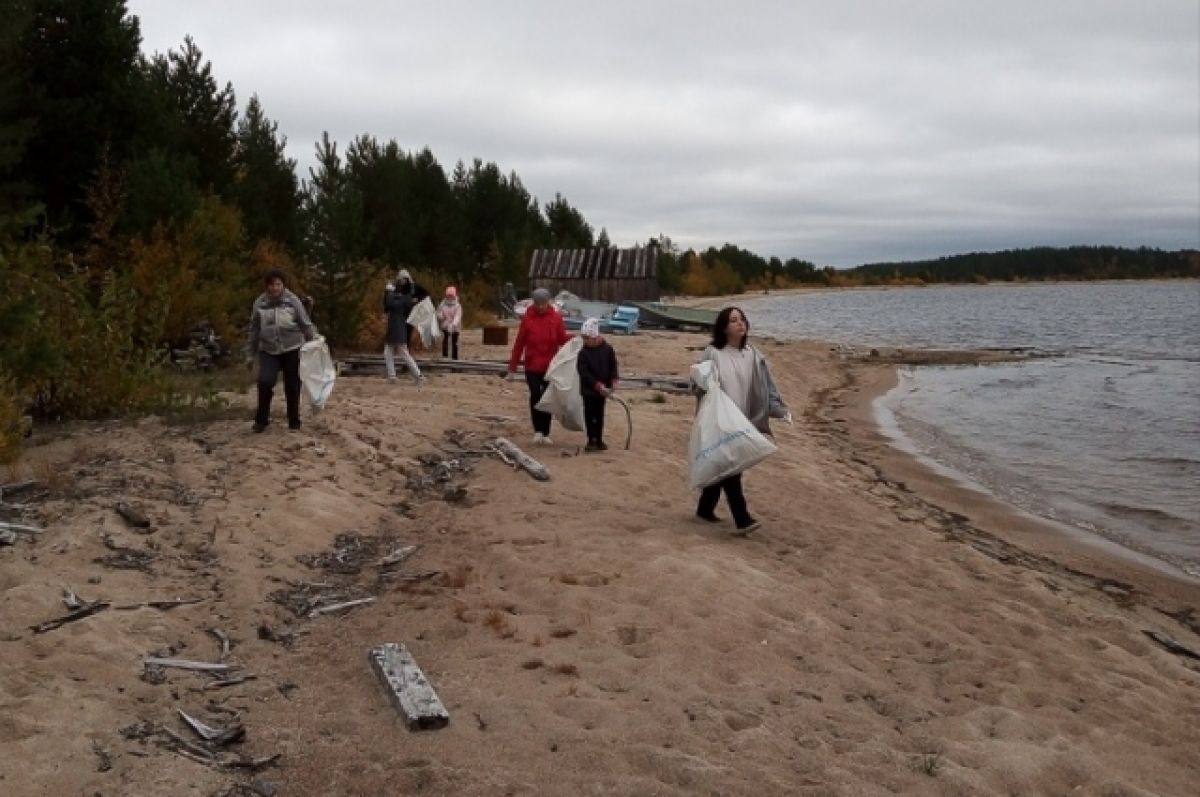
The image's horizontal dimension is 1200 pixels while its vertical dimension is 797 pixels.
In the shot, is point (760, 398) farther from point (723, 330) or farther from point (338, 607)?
point (338, 607)

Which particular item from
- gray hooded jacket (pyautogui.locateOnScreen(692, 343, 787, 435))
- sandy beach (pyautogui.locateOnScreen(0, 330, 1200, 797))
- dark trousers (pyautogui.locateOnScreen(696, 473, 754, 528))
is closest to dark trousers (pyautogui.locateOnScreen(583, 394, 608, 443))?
sandy beach (pyautogui.locateOnScreen(0, 330, 1200, 797))

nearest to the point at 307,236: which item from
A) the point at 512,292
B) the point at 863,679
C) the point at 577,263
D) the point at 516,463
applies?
the point at 516,463

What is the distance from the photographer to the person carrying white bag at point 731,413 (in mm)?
7719

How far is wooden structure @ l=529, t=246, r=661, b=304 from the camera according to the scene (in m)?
42.5

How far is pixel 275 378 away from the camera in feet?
33.0

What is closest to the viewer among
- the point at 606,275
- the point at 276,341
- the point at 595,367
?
the point at 276,341

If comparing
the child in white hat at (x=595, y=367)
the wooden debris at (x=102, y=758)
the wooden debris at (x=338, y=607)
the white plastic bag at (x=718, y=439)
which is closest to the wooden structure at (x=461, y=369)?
the child in white hat at (x=595, y=367)

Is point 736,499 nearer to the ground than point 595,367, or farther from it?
nearer to the ground

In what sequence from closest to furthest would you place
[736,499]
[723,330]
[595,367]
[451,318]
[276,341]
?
[723,330] < [736,499] < [276,341] < [595,367] < [451,318]

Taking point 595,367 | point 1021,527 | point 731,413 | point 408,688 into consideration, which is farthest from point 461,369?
point 408,688

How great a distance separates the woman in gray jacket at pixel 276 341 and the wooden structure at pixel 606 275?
3245 centimetres

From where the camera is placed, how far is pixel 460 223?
145 ft

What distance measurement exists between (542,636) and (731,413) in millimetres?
2742

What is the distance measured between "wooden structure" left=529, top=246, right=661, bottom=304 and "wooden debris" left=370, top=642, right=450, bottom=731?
3751 centimetres
